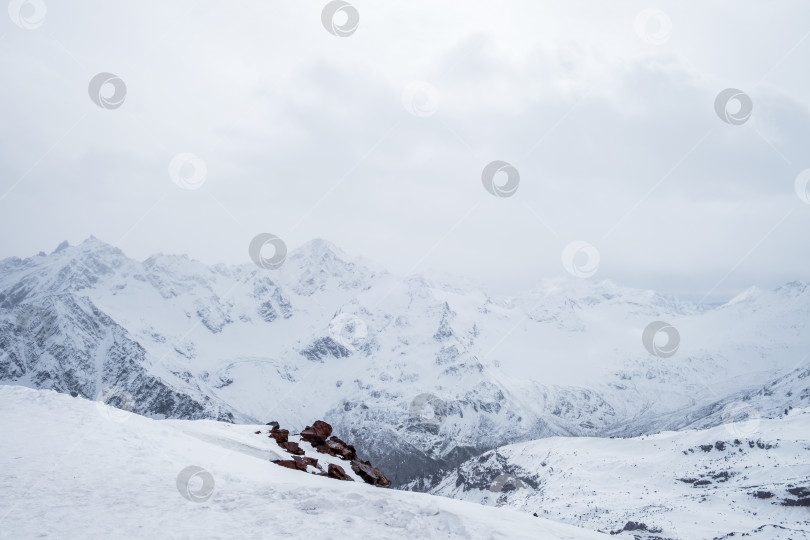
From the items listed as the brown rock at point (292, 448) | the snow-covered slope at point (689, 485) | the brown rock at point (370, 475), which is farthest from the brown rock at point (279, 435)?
the snow-covered slope at point (689, 485)

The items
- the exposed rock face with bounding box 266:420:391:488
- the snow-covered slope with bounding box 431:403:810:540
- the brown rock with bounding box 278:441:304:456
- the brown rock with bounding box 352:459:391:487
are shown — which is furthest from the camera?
the snow-covered slope with bounding box 431:403:810:540

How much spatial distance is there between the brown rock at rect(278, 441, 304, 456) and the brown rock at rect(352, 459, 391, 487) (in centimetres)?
298

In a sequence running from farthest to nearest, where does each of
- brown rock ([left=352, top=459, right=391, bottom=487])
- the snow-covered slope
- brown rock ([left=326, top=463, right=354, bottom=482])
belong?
1. the snow-covered slope
2. brown rock ([left=352, top=459, right=391, bottom=487])
3. brown rock ([left=326, top=463, right=354, bottom=482])

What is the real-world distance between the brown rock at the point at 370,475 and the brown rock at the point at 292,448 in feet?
9.78

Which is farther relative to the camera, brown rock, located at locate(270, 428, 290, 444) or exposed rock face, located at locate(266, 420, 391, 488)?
brown rock, located at locate(270, 428, 290, 444)

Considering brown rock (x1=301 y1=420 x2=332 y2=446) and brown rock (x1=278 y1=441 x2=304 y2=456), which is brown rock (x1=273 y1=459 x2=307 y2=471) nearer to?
brown rock (x1=278 y1=441 x2=304 y2=456)

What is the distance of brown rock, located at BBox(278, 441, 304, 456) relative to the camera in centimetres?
2653

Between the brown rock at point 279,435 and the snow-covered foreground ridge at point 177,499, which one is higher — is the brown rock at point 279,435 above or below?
above

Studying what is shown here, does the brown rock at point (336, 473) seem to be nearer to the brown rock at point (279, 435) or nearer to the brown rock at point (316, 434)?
the brown rock at point (316, 434)

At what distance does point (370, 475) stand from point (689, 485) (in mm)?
133022

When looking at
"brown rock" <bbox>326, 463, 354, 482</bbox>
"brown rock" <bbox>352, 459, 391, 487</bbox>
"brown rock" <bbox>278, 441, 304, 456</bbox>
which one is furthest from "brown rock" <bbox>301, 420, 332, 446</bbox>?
"brown rock" <bbox>326, 463, 354, 482</bbox>

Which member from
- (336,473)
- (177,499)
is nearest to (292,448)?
(336,473)

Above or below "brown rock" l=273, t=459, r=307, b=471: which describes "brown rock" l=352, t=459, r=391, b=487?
above

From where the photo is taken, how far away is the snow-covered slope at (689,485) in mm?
94000
